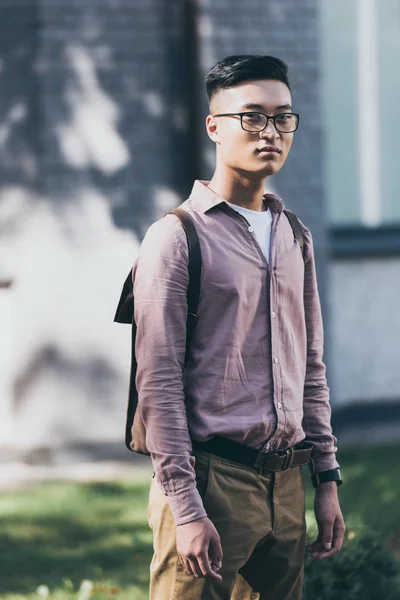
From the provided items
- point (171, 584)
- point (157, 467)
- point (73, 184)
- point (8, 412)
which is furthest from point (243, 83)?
point (8, 412)

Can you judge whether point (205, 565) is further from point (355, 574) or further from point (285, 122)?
point (355, 574)

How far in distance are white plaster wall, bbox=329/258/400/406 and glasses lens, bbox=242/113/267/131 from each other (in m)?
5.83

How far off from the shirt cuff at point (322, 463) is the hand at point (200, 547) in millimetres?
516

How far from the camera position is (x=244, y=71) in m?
2.76

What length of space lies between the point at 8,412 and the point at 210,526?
17.3 feet

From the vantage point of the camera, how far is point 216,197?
2838 mm

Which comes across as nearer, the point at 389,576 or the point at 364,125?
the point at 389,576

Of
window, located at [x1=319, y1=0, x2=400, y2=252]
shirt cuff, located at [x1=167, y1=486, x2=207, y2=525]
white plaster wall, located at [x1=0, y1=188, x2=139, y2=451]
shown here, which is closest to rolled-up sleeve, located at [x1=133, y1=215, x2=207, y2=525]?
shirt cuff, located at [x1=167, y1=486, x2=207, y2=525]

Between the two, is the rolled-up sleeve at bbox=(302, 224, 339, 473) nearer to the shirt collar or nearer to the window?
the shirt collar

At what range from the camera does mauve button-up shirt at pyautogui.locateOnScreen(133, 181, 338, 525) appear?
267 centimetres

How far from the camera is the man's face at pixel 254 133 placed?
2.75 meters

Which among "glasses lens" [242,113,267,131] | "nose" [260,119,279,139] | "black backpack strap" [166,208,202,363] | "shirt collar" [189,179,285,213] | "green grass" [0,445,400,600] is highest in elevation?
"glasses lens" [242,113,267,131]

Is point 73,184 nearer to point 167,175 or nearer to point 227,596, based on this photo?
point 167,175

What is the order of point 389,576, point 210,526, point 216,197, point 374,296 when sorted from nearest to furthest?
point 210,526, point 216,197, point 389,576, point 374,296
